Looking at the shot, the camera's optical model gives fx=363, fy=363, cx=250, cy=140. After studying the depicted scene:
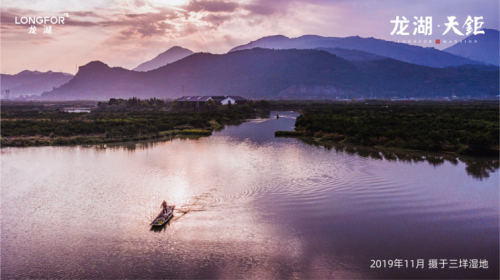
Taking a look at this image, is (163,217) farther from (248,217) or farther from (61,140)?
(61,140)

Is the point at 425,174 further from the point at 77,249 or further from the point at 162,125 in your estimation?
the point at 162,125

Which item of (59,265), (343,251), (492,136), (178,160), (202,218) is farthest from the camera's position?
(492,136)

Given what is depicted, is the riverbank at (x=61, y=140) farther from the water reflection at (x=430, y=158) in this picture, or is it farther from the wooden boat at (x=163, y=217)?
the wooden boat at (x=163, y=217)

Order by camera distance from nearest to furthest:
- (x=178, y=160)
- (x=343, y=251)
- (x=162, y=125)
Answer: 1. (x=343, y=251)
2. (x=178, y=160)
3. (x=162, y=125)

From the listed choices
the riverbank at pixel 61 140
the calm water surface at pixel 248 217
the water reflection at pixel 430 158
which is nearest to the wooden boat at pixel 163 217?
the calm water surface at pixel 248 217

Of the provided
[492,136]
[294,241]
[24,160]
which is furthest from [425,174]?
[24,160]

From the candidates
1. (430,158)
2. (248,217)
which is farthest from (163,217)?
(430,158)
